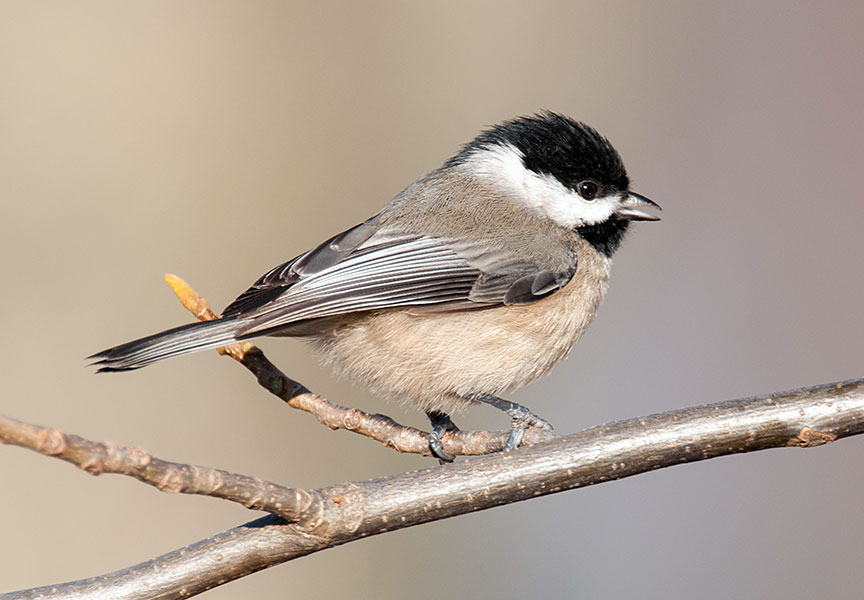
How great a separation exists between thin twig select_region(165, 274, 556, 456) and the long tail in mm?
59

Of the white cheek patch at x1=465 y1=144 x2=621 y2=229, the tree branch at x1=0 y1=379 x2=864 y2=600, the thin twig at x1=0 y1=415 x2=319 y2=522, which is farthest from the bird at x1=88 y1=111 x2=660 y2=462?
the thin twig at x1=0 y1=415 x2=319 y2=522

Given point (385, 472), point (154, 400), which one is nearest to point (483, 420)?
point (385, 472)

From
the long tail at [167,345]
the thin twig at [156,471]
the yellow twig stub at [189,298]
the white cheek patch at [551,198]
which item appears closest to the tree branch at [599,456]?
the thin twig at [156,471]

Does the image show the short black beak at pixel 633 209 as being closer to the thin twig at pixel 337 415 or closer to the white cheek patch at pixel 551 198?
the white cheek patch at pixel 551 198

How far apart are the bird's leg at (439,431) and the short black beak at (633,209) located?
2.59 feet

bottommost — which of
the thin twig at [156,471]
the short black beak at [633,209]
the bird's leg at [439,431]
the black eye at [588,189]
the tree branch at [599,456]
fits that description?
the bird's leg at [439,431]

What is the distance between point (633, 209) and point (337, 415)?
114cm

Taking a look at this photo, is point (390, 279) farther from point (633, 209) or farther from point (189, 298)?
point (633, 209)

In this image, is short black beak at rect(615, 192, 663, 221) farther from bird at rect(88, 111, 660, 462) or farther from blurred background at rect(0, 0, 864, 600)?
blurred background at rect(0, 0, 864, 600)

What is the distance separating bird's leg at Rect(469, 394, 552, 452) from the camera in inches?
76.1

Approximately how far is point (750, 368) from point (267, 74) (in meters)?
2.15

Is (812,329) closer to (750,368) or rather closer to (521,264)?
(750,368)

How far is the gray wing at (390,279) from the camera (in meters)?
2.07

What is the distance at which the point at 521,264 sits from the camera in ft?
7.82
